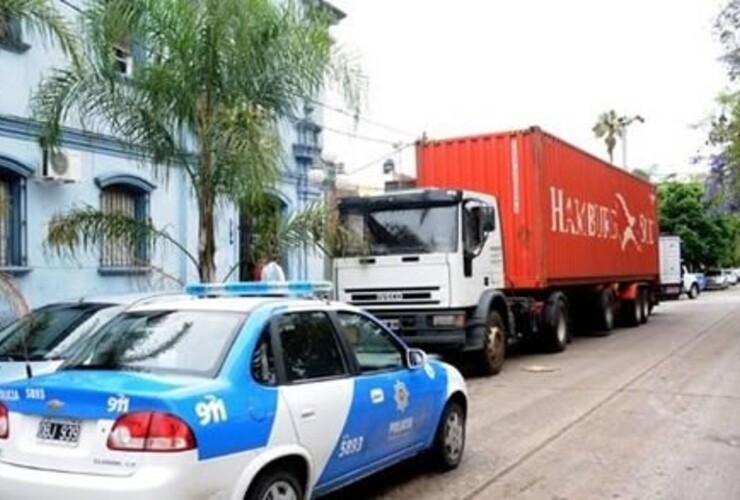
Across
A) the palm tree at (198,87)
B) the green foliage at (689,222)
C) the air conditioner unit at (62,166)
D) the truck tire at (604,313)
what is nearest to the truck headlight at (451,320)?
the palm tree at (198,87)

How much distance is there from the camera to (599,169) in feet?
64.8

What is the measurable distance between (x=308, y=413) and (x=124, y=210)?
33.0ft

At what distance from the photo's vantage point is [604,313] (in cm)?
2022

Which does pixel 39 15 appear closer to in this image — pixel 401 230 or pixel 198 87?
pixel 198 87

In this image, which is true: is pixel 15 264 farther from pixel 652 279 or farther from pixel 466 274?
pixel 652 279

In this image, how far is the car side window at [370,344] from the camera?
6.05 metres

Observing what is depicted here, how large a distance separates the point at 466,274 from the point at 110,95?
17.8 ft

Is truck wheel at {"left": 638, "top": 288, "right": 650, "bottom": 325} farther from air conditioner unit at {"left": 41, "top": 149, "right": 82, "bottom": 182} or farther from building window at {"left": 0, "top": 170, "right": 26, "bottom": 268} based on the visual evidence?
building window at {"left": 0, "top": 170, "right": 26, "bottom": 268}

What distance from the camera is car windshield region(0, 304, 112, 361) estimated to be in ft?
25.0

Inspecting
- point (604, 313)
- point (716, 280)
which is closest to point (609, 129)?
point (716, 280)

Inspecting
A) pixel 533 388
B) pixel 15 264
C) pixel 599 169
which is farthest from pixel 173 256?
pixel 599 169

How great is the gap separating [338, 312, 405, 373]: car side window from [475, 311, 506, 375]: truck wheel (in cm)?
659

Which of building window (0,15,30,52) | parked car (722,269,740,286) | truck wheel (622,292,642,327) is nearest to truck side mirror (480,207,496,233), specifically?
building window (0,15,30,52)

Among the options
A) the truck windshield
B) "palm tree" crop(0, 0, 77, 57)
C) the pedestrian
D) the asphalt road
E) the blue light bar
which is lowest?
the asphalt road
